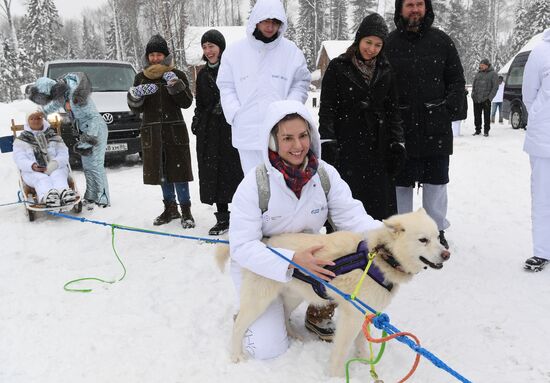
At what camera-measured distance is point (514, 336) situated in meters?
2.76

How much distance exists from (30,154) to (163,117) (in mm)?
2053

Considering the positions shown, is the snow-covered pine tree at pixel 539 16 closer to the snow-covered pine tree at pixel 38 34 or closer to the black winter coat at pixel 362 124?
the black winter coat at pixel 362 124

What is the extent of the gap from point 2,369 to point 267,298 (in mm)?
1700

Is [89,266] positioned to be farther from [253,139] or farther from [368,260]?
[368,260]

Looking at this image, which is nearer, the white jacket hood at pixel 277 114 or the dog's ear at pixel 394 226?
the dog's ear at pixel 394 226

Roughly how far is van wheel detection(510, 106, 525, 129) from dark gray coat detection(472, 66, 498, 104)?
1.49m

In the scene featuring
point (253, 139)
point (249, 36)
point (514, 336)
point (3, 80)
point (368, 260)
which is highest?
point (3, 80)

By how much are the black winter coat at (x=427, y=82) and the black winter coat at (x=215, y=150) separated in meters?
1.92

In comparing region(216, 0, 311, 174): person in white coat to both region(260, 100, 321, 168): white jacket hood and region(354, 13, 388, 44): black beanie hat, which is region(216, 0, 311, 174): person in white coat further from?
region(260, 100, 321, 168): white jacket hood

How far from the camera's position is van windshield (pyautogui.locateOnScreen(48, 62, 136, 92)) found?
9.05 m

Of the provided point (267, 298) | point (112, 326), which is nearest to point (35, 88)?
point (112, 326)

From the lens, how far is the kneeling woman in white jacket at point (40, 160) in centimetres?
541

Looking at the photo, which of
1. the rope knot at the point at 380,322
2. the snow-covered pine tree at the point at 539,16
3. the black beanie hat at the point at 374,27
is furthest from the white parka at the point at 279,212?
the snow-covered pine tree at the point at 539,16

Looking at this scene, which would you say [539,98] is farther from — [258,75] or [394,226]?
[258,75]
